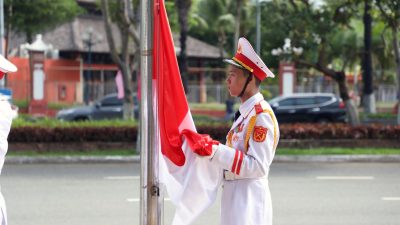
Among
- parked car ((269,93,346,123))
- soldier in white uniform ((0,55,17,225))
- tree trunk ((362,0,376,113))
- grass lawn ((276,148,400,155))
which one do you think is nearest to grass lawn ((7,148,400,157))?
grass lawn ((276,148,400,155))

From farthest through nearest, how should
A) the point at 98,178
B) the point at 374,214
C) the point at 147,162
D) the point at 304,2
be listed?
the point at 304,2, the point at 98,178, the point at 374,214, the point at 147,162

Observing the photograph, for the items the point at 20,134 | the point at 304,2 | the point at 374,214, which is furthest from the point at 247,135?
the point at 304,2

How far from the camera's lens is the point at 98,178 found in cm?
1259

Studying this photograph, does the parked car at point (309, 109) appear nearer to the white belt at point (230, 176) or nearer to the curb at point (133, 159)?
the curb at point (133, 159)

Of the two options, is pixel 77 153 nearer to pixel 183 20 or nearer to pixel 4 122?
pixel 183 20

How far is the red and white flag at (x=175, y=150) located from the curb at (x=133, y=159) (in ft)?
36.6

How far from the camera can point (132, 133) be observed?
55.2 feet

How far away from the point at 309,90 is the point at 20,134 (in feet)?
71.8

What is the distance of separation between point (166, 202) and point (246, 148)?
6010mm

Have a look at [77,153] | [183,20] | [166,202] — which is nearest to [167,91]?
[166,202]

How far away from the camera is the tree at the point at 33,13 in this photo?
3472 cm

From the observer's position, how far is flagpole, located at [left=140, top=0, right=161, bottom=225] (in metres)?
4.16

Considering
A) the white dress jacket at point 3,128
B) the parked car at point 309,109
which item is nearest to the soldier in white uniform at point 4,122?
the white dress jacket at point 3,128

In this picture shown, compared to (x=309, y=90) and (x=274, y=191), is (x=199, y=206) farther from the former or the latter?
(x=309, y=90)
